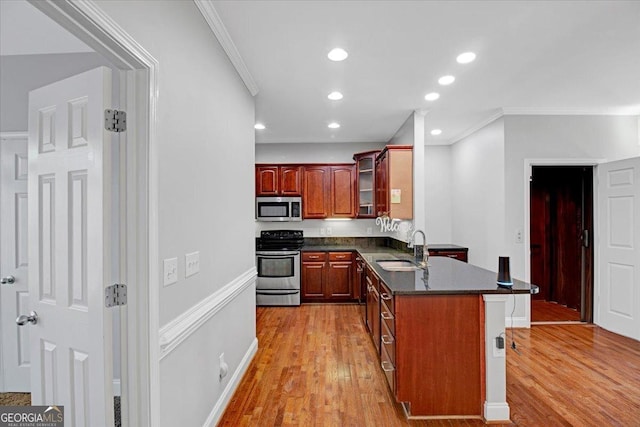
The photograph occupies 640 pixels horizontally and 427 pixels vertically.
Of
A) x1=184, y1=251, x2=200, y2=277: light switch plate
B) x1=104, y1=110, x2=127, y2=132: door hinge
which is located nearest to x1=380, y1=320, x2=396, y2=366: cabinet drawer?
x1=184, y1=251, x2=200, y2=277: light switch plate

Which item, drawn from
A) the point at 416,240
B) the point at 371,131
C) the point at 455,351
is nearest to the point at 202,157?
the point at 455,351

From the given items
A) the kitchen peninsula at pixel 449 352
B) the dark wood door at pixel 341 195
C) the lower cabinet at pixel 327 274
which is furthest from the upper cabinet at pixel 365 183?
the kitchen peninsula at pixel 449 352

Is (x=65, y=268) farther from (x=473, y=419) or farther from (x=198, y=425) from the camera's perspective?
(x=473, y=419)

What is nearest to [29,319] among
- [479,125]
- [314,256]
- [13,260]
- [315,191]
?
[13,260]

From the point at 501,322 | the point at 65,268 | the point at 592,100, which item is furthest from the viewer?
the point at 592,100

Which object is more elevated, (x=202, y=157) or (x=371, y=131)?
(x=371, y=131)

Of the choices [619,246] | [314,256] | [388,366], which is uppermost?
[619,246]

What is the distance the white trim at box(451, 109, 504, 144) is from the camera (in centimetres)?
421

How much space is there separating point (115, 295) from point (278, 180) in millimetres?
4314

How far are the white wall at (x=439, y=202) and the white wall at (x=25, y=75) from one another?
16.4ft

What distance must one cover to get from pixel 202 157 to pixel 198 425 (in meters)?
1.62

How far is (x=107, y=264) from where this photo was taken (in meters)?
1.39

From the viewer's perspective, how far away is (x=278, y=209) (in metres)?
5.52

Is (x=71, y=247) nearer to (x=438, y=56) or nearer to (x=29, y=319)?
(x=29, y=319)
